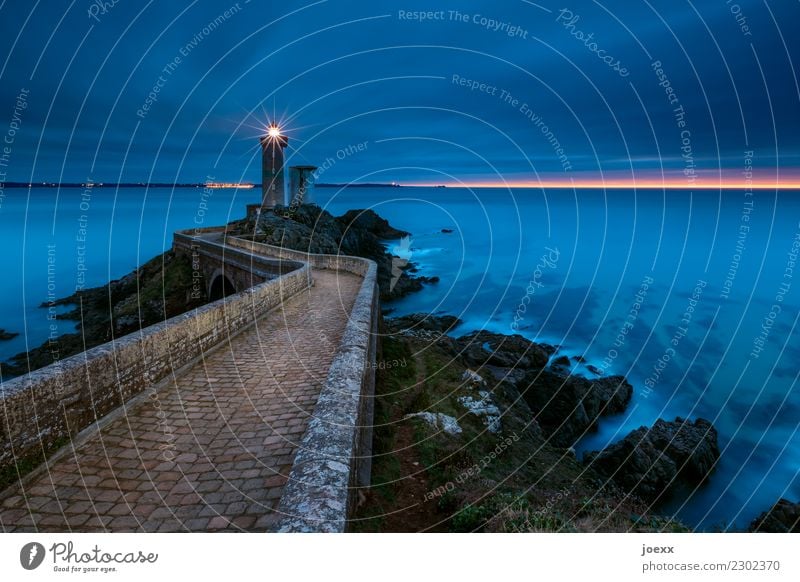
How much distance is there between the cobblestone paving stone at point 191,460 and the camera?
13.8 feet

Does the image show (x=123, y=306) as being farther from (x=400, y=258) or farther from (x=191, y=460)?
(x=400, y=258)

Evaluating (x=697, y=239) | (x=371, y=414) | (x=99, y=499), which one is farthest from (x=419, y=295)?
(x=697, y=239)

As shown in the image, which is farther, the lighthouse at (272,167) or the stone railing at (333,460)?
the lighthouse at (272,167)

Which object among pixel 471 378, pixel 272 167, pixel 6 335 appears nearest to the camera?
pixel 471 378

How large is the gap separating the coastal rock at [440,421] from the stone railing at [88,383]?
15.7 ft

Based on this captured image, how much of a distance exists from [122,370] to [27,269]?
55.1 m

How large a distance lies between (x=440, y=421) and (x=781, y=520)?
10.6m

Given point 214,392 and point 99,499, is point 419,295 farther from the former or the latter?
point 99,499

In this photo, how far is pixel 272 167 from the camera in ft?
150

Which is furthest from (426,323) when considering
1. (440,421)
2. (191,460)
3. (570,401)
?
(191,460)

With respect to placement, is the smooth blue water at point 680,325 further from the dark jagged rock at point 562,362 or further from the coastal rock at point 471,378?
the coastal rock at point 471,378

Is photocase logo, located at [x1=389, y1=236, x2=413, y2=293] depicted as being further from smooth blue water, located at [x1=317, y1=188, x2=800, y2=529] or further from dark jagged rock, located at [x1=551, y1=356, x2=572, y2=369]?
dark jagged rock, located at [x1=551, y1=356, x2=572, y2=369]

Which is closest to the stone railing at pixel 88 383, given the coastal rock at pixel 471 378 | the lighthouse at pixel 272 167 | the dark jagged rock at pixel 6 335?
the coastal rock at pixel 471 378
